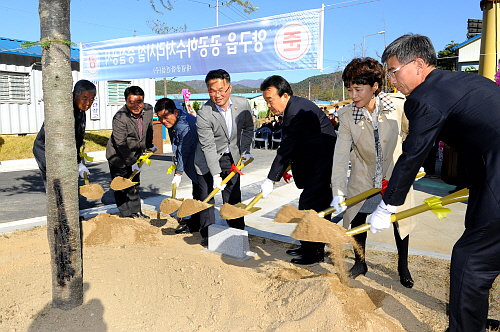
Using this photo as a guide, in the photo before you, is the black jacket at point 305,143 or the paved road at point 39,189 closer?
the black jacket at point 305,143

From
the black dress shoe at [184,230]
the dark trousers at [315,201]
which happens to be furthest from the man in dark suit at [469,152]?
the black dress shoe at [184,230]

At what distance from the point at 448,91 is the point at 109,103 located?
60.2 feet

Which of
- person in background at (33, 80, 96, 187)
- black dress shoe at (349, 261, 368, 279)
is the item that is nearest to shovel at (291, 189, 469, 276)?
black dress shoe at (349, 261, 368, 279)

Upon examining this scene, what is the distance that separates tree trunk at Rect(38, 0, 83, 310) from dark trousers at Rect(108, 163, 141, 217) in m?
2.87

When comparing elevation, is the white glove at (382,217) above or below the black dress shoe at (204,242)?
above

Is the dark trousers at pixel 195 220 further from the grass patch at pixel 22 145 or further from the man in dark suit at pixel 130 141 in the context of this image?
the grass patch at pixel 22 145

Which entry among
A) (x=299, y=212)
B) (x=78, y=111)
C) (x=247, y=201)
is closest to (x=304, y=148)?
(x=299, y=212)

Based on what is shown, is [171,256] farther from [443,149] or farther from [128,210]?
[443,149]

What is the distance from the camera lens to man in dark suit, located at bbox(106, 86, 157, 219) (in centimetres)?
512

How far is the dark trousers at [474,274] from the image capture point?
2.03 metres

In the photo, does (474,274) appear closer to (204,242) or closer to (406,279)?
(406,279)

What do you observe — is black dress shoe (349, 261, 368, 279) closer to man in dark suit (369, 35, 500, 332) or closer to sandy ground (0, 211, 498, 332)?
sandy ground (0, 211, 498, 332)

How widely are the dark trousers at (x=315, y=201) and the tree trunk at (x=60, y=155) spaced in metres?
2.19

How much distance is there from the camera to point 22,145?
45.9ft
